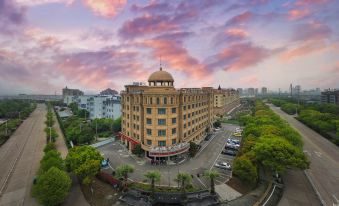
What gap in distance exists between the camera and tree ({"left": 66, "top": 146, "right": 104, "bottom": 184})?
38.1 meters

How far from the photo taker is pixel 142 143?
193ft

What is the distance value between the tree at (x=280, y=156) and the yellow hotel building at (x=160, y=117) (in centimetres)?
2246

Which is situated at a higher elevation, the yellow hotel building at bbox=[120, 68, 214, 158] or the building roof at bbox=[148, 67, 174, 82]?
the building roof at bbox=[148, 67, 174, 82]

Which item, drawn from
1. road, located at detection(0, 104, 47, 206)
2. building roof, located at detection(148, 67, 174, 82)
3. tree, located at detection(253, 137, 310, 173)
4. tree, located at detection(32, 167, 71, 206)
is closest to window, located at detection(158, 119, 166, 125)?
building roof, located at detection(148, 67, 174, 82)

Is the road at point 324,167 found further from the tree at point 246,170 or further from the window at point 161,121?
the window at point 161,121

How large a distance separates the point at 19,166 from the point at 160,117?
40735 millimetres

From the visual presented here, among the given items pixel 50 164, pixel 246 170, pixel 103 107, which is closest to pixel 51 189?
pixel 50 164

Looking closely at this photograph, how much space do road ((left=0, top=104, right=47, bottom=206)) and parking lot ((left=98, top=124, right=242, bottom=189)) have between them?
59.6ft

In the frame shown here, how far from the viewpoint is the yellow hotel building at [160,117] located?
5559cm

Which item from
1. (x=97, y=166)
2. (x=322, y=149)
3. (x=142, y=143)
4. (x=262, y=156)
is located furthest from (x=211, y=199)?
(x=322, y=149)

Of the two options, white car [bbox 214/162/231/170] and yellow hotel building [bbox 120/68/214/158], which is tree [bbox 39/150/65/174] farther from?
white car [bbox 214/162/231/170]

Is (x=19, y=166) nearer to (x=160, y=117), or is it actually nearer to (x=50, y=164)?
(x=50, y=164)

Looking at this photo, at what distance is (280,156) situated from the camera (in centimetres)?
3897

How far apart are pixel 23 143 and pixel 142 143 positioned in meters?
49.5
